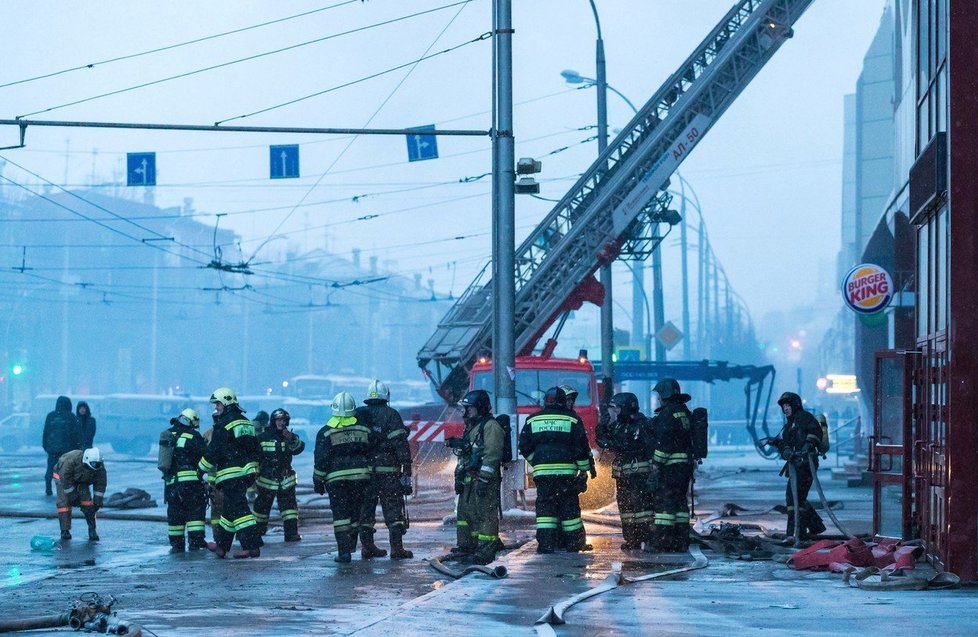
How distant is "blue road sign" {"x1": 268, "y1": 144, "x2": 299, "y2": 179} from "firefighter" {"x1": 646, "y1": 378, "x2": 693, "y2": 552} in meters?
9.90

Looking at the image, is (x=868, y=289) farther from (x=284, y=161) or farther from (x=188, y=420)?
(x=188, y=420)

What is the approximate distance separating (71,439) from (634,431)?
41.1ft

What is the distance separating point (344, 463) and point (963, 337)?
18.3 feet

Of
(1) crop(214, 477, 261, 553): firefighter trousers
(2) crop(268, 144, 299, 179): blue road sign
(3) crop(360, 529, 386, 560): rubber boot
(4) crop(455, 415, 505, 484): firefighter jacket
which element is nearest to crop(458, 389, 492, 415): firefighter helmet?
(4) crop(455, 415, 505, 484): firefighter jacket

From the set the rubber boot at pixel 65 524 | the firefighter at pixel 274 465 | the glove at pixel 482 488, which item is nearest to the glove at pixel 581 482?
the glove at pixel 482 488

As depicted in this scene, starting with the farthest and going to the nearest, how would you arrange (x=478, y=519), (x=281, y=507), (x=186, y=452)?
1. (x=281, y=507)
2. (x=186, y=452)
3. (x=478, y=519)

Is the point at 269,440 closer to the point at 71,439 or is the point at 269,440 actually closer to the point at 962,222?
the point at 962,222

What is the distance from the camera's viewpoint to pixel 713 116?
74.0ft

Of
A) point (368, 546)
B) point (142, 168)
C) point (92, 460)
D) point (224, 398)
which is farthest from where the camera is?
point (142, 168)

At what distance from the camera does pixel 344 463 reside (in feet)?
40.8

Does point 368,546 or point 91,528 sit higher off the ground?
point 368,546

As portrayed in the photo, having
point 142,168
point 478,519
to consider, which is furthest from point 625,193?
point 478,519

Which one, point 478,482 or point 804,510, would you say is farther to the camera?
point 804,510

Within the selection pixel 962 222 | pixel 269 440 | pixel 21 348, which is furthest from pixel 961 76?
pixel 21 348
